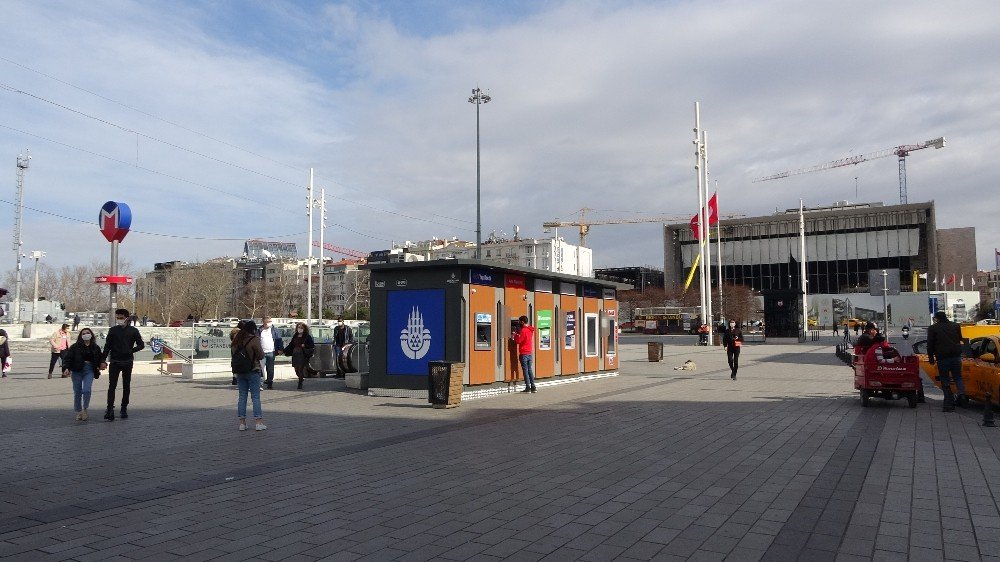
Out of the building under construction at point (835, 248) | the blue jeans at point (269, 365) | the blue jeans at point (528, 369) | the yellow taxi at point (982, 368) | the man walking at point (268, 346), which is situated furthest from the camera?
the building under construction at point (835, 248)

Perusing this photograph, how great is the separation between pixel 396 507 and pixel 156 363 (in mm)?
24910

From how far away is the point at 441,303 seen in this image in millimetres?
15562

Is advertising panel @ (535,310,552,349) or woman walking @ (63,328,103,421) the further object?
advertising panel @ (535,310,552,349)

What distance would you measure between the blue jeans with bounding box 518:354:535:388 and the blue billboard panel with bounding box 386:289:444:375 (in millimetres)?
2295

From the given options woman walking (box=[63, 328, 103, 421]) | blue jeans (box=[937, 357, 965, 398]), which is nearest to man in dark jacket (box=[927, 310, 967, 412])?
blue jeans (box=[937, 357, 965, 398])

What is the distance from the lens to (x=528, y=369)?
1697 cm

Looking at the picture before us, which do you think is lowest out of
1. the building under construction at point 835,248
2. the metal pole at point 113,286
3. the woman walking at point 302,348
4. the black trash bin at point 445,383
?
the black trash bin at point 445,383

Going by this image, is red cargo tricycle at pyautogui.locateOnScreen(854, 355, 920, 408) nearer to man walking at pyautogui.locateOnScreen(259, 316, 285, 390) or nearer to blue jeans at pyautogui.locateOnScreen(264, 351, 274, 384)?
man walking at pyautogui.locateOnScreen(259, 316, 285, 390)

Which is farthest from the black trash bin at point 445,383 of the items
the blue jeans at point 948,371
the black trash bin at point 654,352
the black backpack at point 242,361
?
the black trash bin at point 654,352

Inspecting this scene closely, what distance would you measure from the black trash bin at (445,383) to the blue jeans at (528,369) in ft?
9.47

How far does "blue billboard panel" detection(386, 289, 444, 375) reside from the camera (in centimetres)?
1557

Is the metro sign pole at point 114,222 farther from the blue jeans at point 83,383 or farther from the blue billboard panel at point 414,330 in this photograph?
the blue billboard panel at point 414,330

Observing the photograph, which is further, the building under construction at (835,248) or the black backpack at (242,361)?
the building under construction at (835,248)

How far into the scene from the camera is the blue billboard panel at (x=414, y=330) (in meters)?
15.6
